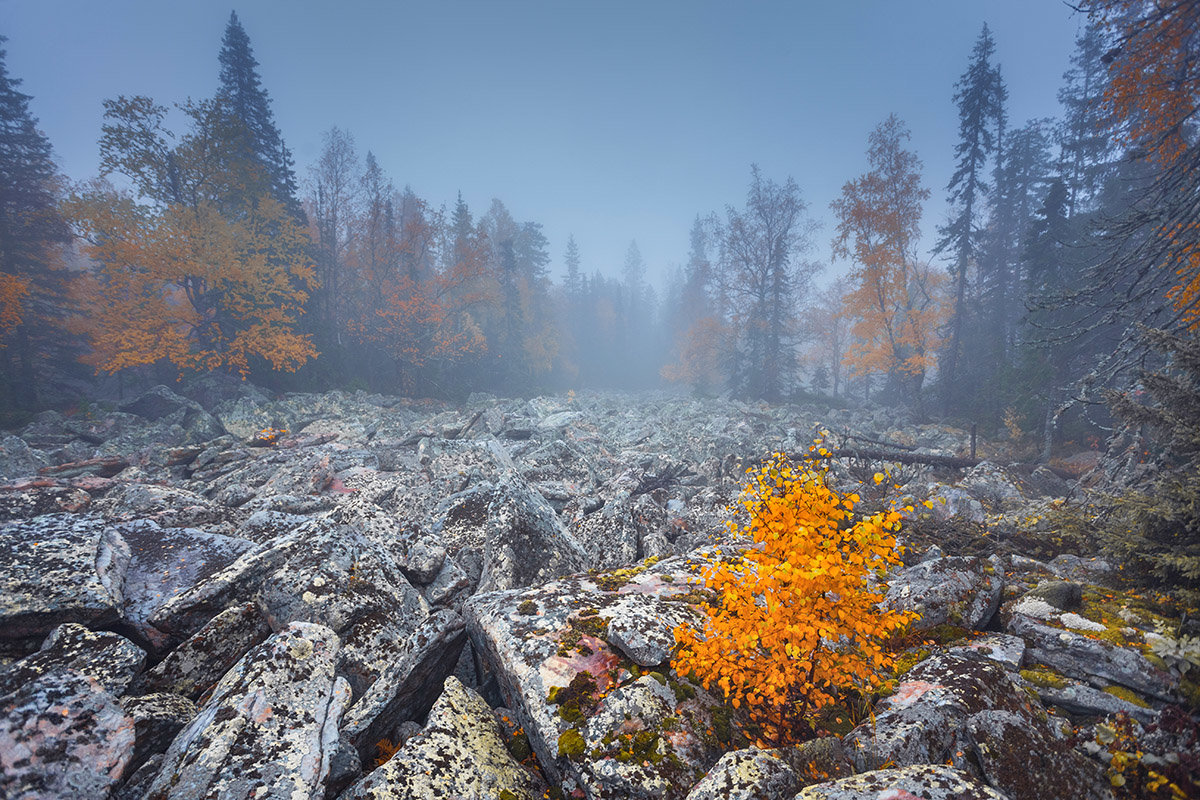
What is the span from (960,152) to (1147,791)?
3373 cm

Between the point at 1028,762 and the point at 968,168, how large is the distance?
33.2 meters

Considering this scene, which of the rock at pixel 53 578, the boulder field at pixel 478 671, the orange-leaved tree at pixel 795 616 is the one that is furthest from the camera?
the rock at pixel 53 578

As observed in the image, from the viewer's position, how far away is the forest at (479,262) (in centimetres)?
1445

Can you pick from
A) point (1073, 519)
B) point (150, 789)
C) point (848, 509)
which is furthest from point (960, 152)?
point (150, 789)

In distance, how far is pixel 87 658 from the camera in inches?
124

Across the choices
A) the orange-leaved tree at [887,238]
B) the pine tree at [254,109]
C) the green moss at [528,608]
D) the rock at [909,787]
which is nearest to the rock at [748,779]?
the rock at [909,787]

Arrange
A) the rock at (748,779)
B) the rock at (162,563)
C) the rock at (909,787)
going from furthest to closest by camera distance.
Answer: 1. the rock at (162,563)
2. the rock at (748,779)
3. the rock at (909,787)

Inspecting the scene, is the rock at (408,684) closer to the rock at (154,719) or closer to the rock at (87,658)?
the rock at (154,719)

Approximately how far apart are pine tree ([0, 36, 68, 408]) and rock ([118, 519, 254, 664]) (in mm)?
23112

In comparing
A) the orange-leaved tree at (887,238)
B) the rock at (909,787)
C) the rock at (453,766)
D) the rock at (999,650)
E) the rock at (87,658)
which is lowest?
the rock at (453,766)

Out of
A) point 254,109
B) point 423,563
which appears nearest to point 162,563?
point 423,563

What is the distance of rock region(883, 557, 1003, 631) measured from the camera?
432cm

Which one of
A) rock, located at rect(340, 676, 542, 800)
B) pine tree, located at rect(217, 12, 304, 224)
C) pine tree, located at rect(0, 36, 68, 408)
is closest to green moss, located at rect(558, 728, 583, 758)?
rock, located at rect(340, 676, 542, 800)

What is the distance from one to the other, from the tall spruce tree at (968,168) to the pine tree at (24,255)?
45.2m
